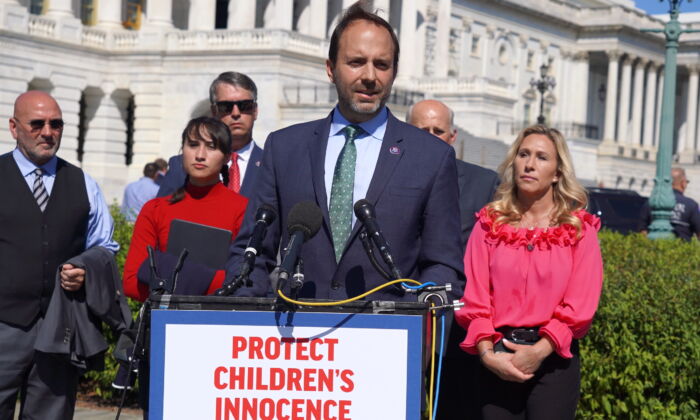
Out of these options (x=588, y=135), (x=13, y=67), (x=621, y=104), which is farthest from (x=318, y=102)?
(x=621, y=104)

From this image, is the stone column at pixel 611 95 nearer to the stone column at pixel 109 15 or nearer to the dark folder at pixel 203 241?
the stone column at pixel 109 15

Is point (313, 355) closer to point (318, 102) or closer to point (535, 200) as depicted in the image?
point (535, 200)

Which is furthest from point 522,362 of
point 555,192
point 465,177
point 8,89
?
point 8,89

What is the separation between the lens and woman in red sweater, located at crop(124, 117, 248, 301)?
659 cm

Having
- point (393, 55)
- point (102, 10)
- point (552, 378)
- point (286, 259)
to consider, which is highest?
point (102, 10)

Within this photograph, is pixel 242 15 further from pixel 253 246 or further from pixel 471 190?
pixel 253 246

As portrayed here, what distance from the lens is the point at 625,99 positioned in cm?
9356

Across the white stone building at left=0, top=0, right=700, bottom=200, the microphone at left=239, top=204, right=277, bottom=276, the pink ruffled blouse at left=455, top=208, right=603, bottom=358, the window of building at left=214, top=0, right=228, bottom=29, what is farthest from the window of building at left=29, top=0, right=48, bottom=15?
the microphone at left=239, top=204, right=277, bottom=276

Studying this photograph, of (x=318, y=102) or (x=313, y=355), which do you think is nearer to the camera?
(x=313, y=355)

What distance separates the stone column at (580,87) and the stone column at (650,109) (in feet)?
22.7

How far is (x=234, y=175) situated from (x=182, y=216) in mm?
1257

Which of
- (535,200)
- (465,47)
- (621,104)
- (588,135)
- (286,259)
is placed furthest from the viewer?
(621,104)

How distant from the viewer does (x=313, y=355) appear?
4336 millimetres

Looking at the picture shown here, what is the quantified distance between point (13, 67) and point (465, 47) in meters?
43.2
